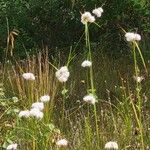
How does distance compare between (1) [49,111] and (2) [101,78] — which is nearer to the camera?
(1) [49,111]

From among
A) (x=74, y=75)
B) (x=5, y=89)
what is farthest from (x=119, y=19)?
(x=5, y=89)

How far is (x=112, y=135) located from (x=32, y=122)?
785 mm

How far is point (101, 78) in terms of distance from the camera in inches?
272

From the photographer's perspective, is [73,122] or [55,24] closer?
[73,122]

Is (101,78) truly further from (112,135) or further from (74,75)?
(112,135)

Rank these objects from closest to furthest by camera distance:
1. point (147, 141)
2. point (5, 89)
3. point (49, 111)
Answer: point (147, 141) → point (49, 111) → point (5, 89)

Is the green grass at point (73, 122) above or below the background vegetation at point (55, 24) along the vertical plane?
below

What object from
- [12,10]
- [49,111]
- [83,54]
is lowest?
[49,111]

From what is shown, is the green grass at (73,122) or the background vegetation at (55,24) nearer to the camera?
the green grass at (73,122)

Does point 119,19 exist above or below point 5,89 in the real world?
above

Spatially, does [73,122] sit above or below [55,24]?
below

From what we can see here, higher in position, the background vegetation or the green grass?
the background vegetation

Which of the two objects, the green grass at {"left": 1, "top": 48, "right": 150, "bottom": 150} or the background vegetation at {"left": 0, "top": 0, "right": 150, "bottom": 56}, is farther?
the background vegetation at {"left": 0, "top": 0, "right": 150, "bottom": 56}

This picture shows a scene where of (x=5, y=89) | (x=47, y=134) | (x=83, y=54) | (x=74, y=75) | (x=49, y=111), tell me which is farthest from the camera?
(x=83, y=54)
